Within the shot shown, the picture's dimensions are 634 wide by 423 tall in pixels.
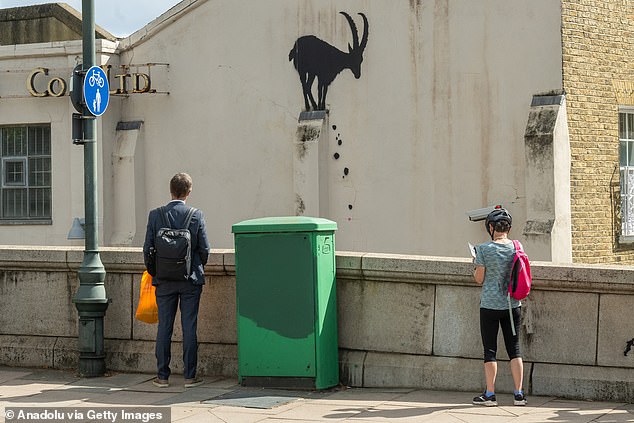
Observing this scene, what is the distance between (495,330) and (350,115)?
39.2 ft

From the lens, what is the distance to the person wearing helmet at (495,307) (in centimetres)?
899

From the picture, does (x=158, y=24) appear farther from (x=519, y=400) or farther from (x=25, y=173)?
(x=519, y=400)

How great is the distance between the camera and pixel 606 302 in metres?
9.19

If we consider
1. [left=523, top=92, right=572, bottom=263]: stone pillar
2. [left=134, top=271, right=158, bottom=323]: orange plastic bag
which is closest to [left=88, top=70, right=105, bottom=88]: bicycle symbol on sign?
[left=134, top=271, right=158, bottom=323]: orange plastic bag

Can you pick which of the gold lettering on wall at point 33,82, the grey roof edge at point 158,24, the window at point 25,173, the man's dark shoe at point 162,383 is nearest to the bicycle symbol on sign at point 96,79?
the man's dark shoe at point 162,383

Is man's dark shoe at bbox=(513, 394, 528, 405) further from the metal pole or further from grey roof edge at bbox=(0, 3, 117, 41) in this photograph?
grey roof edge at bbox=(0, 3, 117, 41)

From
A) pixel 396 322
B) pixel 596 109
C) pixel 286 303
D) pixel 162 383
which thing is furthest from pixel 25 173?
pixel 396 322

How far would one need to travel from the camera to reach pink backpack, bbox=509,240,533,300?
8930 millimetres

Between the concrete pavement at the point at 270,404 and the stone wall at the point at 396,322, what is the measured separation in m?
0.20

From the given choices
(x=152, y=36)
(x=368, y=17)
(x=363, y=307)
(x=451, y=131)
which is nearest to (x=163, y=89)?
(x=152, y=36)

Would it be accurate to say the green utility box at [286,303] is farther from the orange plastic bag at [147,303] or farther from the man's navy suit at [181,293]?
the orange plastic bag at [147,303]

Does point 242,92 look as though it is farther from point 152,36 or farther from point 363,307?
point 363,307

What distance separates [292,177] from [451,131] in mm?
3267

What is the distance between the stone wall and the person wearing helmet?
481 millimetres
